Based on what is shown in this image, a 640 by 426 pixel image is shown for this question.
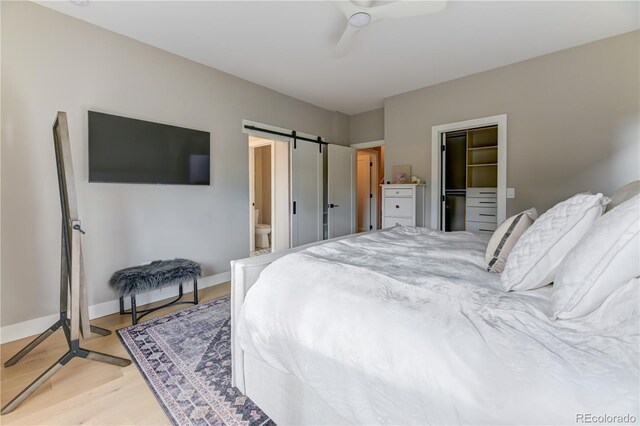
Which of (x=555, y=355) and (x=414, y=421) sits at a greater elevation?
(x=555, y=355)

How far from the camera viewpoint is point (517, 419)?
646 millimetres

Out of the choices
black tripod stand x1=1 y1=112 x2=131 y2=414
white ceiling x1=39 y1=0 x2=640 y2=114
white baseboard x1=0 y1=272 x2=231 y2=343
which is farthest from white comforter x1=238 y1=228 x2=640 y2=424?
white ceiling x1=39 y1=0 x2=640 y2=114

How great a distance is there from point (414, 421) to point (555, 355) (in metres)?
0.41

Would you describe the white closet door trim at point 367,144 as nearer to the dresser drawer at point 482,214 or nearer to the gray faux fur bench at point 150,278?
the dresser drawer at point 482,214

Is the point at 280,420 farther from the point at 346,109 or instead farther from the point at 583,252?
the point at 346,109

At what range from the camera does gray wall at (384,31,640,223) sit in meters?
2.79

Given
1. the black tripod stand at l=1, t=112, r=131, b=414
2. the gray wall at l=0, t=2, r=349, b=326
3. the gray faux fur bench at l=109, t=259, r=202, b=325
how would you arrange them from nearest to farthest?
the black tripod stand at l=1, t=112, r=131, b=414 → the gray wall at l=0, t=2, r=349, b=326 → the gray faux fur bench at l=109, t=259, r=202, b=325

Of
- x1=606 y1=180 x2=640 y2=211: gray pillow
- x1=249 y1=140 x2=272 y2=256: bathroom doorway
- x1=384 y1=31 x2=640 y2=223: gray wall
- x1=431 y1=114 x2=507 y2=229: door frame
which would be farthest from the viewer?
x1=249 y1=140 x2=272 y2=256: bathroom doorway

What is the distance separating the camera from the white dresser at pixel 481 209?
446 centimetres

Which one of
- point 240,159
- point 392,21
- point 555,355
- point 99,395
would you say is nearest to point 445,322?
point 555,355

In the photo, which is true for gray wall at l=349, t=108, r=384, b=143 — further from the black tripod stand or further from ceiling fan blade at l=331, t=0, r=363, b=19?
the black tripod stand

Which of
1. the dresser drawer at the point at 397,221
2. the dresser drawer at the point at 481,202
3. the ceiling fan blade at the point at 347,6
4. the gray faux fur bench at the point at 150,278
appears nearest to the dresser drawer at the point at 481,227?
the dresser drawer at the point at 481,202

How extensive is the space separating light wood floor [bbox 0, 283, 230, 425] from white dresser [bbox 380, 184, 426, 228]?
3462 millimetres

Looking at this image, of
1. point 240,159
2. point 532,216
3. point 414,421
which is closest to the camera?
point 414,421
